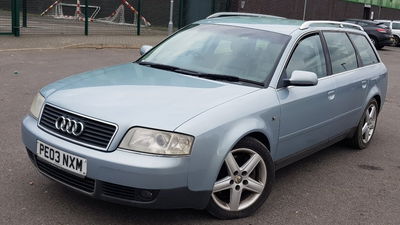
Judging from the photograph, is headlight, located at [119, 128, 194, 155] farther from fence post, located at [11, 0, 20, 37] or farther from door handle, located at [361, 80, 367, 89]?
fence post, located at [11, 0, 20, 37]

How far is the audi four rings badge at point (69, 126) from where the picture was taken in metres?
3.37

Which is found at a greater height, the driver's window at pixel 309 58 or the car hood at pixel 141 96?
the driver's window at pixel 309 58

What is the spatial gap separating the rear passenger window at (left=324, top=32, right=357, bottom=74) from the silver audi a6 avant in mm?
24

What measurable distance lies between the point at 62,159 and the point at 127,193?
1.73ft

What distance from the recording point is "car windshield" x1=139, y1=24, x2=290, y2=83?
4.31 metres

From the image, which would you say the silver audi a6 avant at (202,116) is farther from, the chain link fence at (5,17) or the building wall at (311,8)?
the building wall at (311,8)

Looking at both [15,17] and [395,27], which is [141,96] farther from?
[395,27]

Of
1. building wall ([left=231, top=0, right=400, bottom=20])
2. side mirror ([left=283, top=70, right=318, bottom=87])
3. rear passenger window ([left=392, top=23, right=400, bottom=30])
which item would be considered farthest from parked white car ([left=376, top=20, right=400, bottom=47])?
side mirror ([left=283, top=70, right=318, bottom=87])

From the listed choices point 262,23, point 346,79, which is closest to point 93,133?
point 262,23

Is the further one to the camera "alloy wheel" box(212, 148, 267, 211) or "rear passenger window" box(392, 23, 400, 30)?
"rear passenger window" box(392, 23, 400, 30)

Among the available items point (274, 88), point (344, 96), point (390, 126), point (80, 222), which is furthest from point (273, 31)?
point (390, 126)

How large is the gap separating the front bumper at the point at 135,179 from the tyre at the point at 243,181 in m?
0.25

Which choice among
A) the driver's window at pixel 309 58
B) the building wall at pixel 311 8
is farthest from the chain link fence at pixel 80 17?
the driver's window at pixel 309 58

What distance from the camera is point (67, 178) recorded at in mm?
3482
